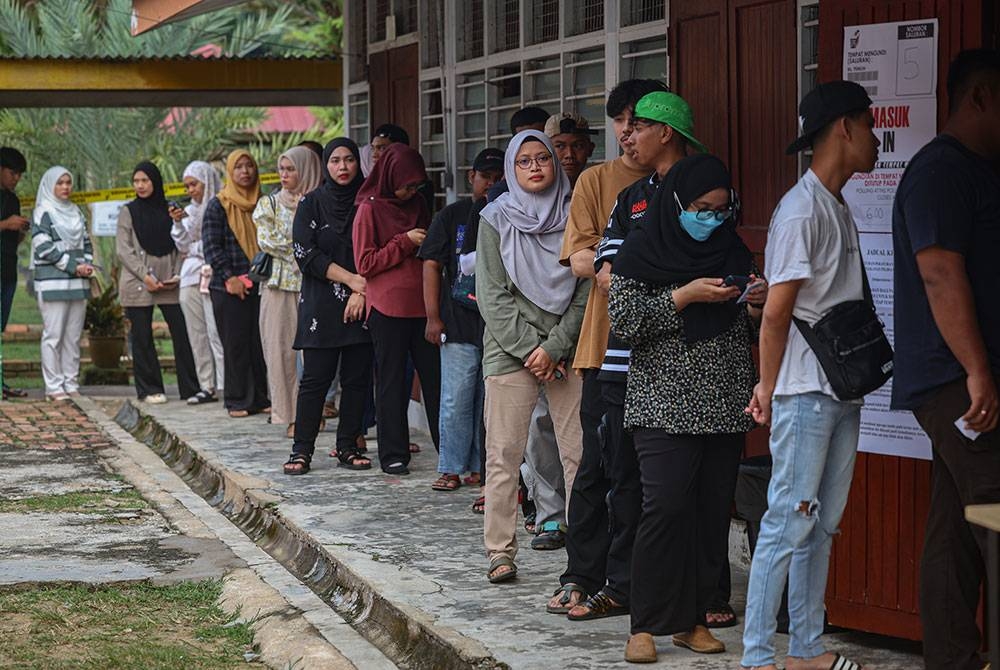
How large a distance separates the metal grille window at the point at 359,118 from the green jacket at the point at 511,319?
6.11 m

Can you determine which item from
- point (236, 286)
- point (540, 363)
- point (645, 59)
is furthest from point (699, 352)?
point (236, 286)

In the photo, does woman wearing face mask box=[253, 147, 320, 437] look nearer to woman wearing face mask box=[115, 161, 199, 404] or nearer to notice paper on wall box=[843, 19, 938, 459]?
woman wearing face mask box=[115, 161, 199, 404]

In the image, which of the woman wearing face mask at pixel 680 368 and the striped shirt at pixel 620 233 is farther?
the striped shirt at pixel 620 233

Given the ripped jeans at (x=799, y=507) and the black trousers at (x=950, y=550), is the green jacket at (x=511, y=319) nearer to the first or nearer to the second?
the ripped jeans at (x=799, y=507)

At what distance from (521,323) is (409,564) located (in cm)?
133

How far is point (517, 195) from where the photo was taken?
21.8 ft

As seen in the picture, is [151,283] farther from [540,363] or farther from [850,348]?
[850,348]

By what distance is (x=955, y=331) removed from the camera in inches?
179

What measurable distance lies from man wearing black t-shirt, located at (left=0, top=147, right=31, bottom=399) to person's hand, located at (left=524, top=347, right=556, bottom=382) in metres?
8.54

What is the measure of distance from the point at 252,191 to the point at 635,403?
7.17 metres

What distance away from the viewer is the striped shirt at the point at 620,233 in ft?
18.4

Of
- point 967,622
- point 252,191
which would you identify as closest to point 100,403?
point 252,191

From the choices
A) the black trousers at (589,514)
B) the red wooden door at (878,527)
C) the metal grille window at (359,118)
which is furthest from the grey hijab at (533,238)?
the metal grille window at (359,118)

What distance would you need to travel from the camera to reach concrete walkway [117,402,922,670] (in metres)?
5.60
